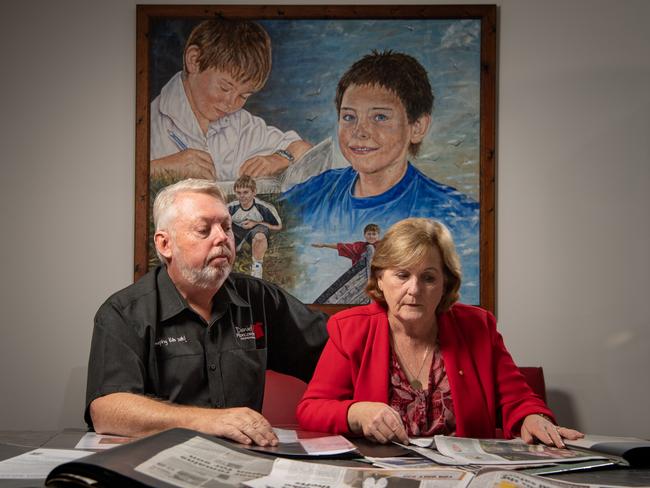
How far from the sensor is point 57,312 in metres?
3.40

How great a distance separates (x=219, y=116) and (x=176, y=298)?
4.50 feet

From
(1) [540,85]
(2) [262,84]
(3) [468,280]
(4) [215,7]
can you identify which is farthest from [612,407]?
(4) [215,7]

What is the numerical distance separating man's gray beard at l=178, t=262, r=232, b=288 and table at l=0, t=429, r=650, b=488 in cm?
54

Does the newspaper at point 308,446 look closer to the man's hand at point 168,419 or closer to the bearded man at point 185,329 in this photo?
the man's hand at point 168,419

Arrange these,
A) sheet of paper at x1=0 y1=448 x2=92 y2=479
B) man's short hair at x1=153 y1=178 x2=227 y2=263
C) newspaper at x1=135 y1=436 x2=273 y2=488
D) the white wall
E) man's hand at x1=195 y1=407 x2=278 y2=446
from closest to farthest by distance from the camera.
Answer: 1. newspaper at x1=135 y1=436 x2=273 y2=488
2. sheet of paper at x1=0 y1=448 x2=92 y2=479
3. man's hand at x1=195 y1=407 x2=278 y2=446
4. man's short hair at x1=153 y1=178 x2=227 y2=263
5. the white wall

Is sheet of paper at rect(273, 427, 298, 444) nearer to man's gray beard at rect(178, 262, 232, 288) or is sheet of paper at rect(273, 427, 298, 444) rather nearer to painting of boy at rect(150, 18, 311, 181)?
man's gray beard at rect(178, 262, 232, 288)

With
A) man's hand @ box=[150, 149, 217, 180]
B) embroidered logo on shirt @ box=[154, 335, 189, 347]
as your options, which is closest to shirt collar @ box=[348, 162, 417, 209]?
man's hand @ box=[150, 149, 217, 180]

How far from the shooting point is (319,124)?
3.39 meters

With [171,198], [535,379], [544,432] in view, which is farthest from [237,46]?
[544,432]

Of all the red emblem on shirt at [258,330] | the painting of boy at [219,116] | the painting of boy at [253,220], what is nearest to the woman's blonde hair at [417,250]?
the red emblem on shirt at [258,330]

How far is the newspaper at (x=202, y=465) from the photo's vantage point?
1.24 m

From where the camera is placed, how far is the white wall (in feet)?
11.0

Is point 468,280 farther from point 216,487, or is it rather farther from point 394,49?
point 216,487

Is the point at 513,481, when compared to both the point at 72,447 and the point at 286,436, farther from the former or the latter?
the point at 72,447
